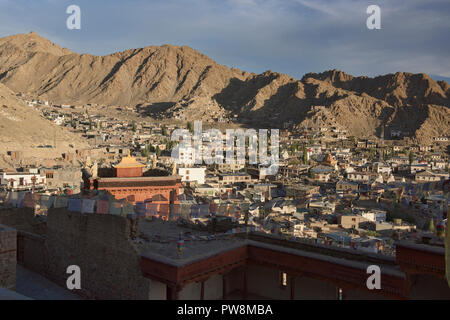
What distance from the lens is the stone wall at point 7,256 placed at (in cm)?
935

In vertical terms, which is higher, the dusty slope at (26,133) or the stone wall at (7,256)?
the dusty slope at (26,133)

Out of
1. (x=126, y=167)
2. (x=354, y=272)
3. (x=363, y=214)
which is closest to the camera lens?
(x=354, y=272)

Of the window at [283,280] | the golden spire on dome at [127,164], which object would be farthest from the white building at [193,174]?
the window at [283,280]

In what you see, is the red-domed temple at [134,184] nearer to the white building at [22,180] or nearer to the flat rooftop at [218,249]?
the flat rooftop at [218,249]

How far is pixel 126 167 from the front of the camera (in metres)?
16.7

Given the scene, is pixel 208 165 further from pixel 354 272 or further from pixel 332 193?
pixel 354 272

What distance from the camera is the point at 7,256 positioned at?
9477mm

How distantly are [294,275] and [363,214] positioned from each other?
25.3m
